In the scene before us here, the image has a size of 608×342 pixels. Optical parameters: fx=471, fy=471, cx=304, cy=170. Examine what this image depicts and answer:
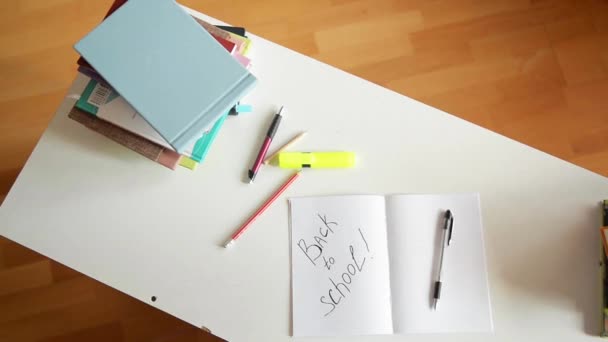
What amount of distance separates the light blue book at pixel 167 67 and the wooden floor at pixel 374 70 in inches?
32.0

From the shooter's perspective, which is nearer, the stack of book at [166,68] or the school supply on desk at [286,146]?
the stack of book at [166,68]

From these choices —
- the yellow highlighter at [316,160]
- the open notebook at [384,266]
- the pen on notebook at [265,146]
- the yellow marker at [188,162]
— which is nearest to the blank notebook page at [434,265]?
the open notebook at [384,266]

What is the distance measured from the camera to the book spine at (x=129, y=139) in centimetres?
81

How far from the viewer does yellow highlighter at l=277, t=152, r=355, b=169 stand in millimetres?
833

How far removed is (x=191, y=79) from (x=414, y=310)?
1.69 ft

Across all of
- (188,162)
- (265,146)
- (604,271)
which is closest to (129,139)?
(188,162)

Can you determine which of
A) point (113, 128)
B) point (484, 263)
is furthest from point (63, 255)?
point (484, 263)

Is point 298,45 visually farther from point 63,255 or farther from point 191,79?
point 63,255

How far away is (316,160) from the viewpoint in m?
0.84

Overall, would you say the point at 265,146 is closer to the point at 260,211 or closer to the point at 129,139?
the point at 260,211

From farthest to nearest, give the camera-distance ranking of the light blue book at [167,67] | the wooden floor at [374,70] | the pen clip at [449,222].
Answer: the wooden floor at [374,70]
the pen clip at [449,222]
the light blue book at [167,67]

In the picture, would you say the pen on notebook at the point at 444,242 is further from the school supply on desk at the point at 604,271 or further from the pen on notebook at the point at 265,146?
the pen on notebook at the point at 265,146

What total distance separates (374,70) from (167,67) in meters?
0.89

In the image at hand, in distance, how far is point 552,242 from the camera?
0.82 meters
